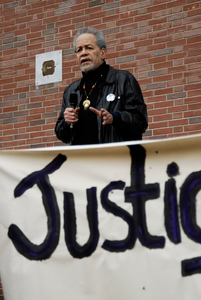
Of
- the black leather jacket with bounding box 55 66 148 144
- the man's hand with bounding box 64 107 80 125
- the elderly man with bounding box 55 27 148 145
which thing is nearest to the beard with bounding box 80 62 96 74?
the elderly man with bounding box 55 27 148 145

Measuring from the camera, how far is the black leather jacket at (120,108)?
2913 millimetres

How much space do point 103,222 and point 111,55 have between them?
8.91ft

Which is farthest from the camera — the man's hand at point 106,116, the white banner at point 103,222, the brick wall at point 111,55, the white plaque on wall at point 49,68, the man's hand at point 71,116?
the white plaque on wall at point 49,68

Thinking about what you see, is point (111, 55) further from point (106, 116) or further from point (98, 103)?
Answer: point (106, 116)

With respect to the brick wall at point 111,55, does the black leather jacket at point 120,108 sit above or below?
below

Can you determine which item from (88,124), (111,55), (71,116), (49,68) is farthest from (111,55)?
(71,116)

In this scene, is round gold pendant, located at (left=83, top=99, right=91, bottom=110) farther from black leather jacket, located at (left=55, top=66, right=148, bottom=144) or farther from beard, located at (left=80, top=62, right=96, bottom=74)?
beard, located at (left=80, top=62, right=96, bottom=74)

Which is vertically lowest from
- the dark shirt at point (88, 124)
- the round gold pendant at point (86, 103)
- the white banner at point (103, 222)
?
the white banner at point (103, 222)

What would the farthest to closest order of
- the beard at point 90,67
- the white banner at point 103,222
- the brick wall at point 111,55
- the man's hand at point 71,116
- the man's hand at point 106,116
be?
the brick wall at point 111,55
the beard at point 90,67
the man's hand at point 71,116
the man's hand at point 106,116
the white banner at point 103,222

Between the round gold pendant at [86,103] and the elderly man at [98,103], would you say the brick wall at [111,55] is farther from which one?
the round gold pendant at [86,103]

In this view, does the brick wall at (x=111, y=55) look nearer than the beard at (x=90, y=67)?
No

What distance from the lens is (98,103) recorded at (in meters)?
3.01

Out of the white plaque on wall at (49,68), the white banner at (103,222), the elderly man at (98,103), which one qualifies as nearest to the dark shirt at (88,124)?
the elderly man at (98,103)

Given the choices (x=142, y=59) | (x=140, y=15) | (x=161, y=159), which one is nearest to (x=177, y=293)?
(x=161, y=159)
